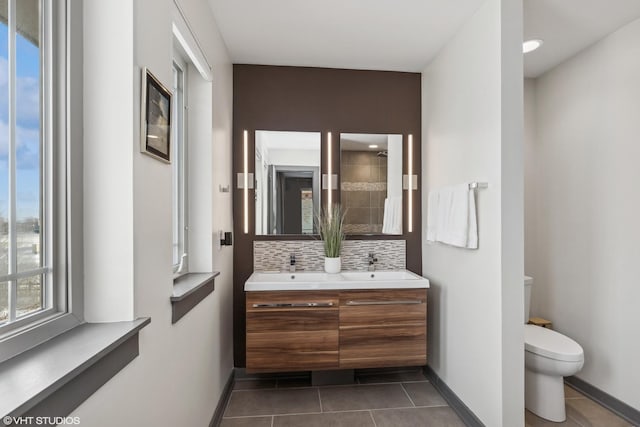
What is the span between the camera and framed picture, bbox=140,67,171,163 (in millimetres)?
1058

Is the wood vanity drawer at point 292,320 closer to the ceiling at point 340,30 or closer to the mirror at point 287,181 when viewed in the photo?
the mirror at point 287,181

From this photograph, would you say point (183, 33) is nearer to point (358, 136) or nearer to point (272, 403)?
point (358, 136)

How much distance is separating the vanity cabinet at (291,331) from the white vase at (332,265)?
0.38 meters

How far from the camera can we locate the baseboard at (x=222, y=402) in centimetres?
199

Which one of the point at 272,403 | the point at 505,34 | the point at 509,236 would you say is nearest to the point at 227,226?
the point at 272,403

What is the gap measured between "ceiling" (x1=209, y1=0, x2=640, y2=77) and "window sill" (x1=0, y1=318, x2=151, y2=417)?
1.90 metres

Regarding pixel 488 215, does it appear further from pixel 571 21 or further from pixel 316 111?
pixel 316 111

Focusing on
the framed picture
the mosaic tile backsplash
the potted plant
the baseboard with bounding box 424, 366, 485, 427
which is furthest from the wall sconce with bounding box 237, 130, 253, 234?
the baseboard with bounding box 424, 366, 485, 427

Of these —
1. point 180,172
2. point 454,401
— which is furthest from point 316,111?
point 454,401

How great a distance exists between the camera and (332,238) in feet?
8.80

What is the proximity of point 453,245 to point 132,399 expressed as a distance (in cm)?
195

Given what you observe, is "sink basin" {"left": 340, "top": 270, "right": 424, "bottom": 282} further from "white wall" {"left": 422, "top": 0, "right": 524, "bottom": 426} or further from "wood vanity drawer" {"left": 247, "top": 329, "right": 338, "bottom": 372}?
"wood vanity drawer" {"left": 247, "top": 329, "right": 338, "bottom": 372}

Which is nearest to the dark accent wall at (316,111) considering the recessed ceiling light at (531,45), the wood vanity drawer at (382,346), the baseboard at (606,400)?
the wood vanity drawer at (382,346)

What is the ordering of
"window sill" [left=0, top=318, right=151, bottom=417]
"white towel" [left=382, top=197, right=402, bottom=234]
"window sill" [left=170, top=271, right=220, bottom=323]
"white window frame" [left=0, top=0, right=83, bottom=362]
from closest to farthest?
"window sill" [left=0, top=318, right=151, bottom=417], "white window frame" [left=0, top=0, right=83, bottom=362], "window sill" [left=170, top=271, right=220, bottom=323], "white towel" [left=382, top=197, right=402, bottom=234]
